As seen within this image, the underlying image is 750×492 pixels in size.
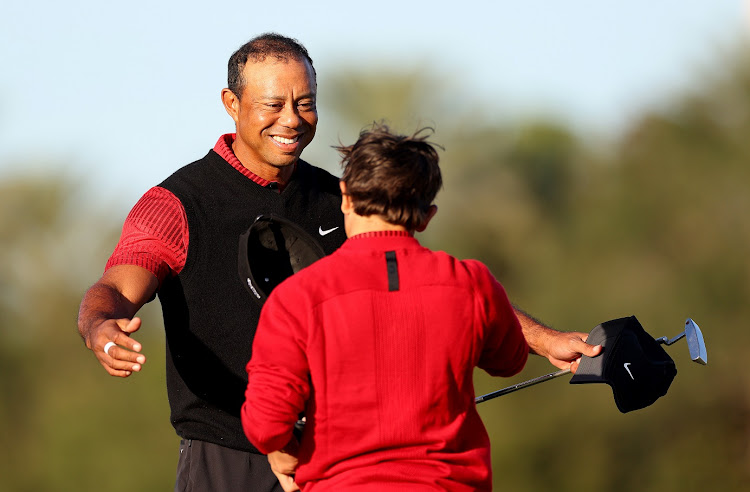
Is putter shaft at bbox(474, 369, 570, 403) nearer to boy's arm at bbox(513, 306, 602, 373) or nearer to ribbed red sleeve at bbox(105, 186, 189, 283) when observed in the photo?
boy's arm at bbox(513, 306, 602, 373)

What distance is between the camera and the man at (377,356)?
3.08 m

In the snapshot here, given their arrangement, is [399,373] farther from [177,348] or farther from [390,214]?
[177,348]

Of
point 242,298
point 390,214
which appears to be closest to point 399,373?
point 390,214

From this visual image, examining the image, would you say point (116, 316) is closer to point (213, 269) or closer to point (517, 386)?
point (213, 269)

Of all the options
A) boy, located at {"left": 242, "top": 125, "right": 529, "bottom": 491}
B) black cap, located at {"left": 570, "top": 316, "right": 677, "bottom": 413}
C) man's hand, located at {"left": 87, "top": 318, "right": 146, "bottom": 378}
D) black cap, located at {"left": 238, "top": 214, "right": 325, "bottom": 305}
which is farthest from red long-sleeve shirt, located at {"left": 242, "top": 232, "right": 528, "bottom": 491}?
black cap, located at {"left": 570, "top": 316, "right": 677, "bottom": 413}

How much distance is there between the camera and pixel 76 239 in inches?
1049

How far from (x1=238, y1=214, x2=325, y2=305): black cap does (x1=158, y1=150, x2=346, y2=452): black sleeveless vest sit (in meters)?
0.45

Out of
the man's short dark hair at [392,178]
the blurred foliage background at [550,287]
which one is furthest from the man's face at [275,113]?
the blurred foliage background at [550,287]

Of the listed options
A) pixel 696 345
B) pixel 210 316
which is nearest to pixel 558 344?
pixel 696 345

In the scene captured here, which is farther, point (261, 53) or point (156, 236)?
point (261, 53)

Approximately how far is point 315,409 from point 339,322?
238mm

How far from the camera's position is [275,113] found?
4480 millimetres

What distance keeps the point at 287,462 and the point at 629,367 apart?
1258mm

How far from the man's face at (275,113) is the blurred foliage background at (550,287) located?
17.1 m
